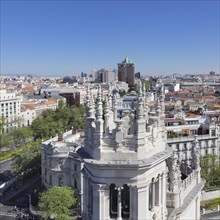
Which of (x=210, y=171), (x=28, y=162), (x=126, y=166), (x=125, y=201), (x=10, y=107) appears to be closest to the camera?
(x=126, y=166)

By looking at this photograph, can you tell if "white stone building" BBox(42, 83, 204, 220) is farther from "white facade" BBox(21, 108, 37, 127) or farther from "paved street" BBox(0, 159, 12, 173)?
"white facade" BBox(21, 108, 37, 127)

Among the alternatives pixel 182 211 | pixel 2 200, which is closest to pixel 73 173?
pixel 2 200

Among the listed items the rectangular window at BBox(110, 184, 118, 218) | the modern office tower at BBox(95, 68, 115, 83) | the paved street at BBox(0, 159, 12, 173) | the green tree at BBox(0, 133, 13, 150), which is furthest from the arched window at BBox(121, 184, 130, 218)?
the green tree at BBox(0, 133, 13, 150)

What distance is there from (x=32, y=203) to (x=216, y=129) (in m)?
30.4

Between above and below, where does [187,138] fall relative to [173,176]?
below

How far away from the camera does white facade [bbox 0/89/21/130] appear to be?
93419 millimetres

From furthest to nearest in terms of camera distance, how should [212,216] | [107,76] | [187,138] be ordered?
[107,76] < [187,138] < [212,216]

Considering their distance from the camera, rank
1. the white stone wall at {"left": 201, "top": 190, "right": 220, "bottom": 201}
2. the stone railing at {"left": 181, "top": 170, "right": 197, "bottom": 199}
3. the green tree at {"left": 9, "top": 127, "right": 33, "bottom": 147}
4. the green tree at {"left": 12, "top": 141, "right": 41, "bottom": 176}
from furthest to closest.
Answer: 1. the green tree at {"left": 9, "top": 127, "right": 33, "bottom": 147}
2. the green tree at {"left": 12, "top": 141, "right": 41, "bottom": 176}
3. the white stone wall at {"left": 201, "top": 190, "right": 220, "bottom": 201}
4. the stone railing at {"left": 181, "top": 170, "right": 197, "bottom": 199}

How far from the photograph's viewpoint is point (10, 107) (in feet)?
316

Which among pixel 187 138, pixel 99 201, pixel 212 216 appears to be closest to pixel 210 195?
pixel 212 216

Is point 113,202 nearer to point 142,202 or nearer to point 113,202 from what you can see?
point 113,202

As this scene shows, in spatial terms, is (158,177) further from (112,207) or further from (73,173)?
(73,173)

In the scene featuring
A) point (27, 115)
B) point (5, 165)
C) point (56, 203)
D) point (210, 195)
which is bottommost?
point (5, 165)

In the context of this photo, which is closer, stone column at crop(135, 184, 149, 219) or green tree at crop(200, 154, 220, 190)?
stone column at crop(135, 184, 149, 219)
